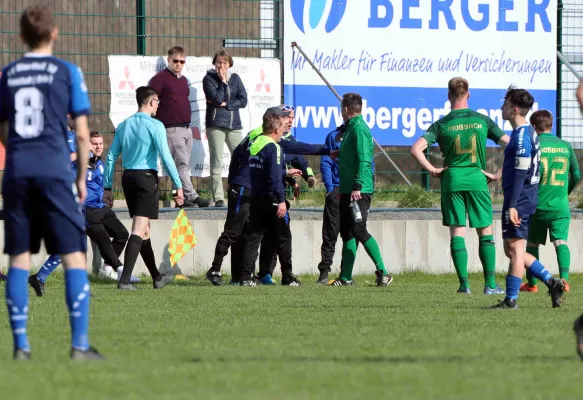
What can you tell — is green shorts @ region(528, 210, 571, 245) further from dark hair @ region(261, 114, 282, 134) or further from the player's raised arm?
dark hair @ region(261, 114, 282, 134)

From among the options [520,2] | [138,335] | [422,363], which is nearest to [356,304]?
[138,335]

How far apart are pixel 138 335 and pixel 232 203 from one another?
6771 millimetres

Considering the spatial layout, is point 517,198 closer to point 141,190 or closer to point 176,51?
point 141,190

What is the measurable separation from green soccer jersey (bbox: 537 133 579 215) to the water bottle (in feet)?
6.53

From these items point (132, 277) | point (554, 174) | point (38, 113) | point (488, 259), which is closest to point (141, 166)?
point (132, 277)

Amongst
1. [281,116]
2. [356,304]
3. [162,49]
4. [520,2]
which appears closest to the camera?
[356,304]

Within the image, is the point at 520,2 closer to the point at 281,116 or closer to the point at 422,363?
the point at 281,116

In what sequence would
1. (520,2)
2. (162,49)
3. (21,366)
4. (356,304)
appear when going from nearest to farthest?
1. (21,366)
2. (356,304)
3. (162,49)
4. (520,2)

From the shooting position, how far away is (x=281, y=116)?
1534 centimetres

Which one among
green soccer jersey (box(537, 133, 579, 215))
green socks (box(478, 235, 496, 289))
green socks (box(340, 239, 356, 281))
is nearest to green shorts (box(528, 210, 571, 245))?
Result: green soccer jersey (box(537, 133, 579, 215))

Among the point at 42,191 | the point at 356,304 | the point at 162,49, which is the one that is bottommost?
the point at 356,304

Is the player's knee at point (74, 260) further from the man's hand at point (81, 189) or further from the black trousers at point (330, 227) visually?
the black trousers at point (330, 227)

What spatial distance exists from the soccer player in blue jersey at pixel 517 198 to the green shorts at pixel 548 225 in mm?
2656

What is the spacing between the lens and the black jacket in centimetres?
1728
